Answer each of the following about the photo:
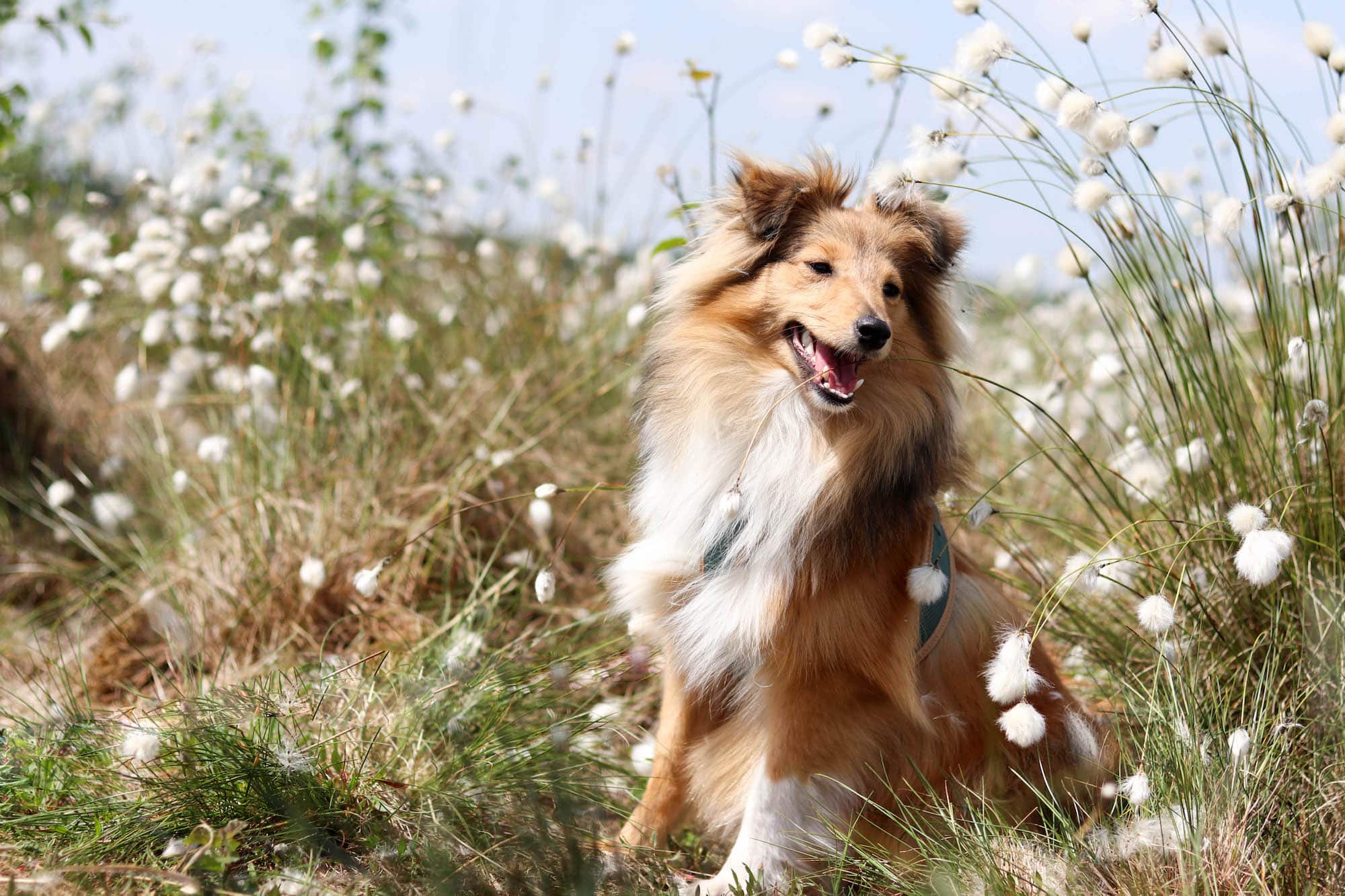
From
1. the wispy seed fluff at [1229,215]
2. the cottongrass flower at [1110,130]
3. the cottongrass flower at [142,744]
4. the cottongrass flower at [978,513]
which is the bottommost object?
the cottongrass flower at [142,744]

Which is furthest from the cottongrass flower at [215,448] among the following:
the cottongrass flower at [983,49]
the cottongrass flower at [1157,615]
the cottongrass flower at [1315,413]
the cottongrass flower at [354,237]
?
the cottongrass flower at [1315,413]

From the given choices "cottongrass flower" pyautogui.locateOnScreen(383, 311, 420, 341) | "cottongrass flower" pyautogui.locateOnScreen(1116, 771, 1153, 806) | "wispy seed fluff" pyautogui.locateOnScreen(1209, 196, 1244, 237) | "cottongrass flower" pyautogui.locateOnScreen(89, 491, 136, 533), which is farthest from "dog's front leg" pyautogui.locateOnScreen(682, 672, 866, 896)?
"cottongrass flower" pyautogui.locateOnScreen(89, 491, 136, 533)

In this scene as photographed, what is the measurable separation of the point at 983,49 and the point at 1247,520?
4.72ft

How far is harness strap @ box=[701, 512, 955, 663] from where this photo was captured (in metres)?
2.96

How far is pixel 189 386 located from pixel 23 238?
12.0ft

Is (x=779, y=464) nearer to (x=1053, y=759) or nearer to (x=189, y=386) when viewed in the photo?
(x=1053, y=759)

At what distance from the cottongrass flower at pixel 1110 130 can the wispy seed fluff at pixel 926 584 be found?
47.3 inches

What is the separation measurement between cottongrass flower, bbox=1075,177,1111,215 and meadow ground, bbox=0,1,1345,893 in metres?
0.12

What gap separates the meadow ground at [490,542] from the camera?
8.55 feet

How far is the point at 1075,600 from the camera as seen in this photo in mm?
3617

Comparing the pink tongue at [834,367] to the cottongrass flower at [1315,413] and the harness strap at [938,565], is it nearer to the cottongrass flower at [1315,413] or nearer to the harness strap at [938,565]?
the harness strap at [938,565]

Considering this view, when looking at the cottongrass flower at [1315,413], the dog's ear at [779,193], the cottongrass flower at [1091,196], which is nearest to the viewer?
the cottongrass flower at [1091,196]

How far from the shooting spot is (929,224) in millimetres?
3186

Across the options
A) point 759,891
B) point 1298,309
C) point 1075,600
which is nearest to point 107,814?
point 759,891
